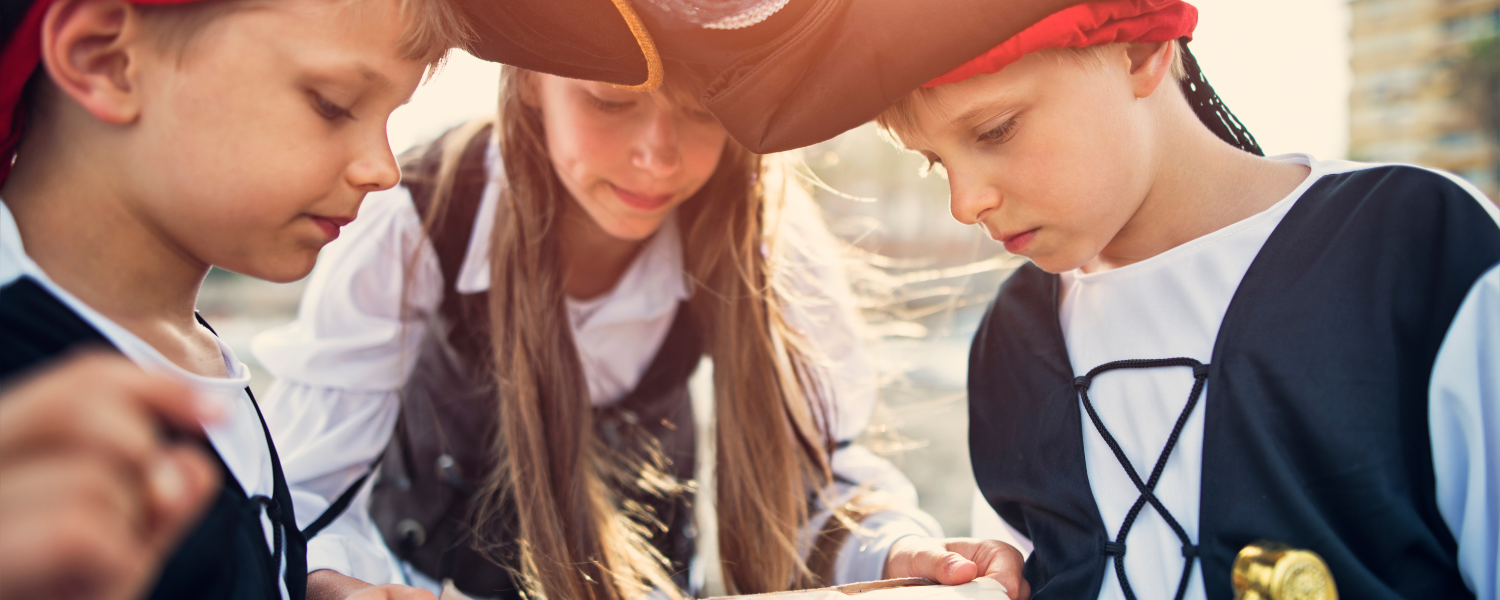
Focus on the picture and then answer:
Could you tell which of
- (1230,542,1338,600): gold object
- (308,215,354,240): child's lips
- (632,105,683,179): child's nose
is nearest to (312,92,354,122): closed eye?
(308,215,354,240): child's lips

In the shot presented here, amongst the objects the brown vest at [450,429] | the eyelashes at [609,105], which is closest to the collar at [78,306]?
the eyelashes at [609,105]

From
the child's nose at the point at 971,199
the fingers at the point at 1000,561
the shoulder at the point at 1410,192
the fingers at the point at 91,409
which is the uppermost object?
the shoulder at the point at 1410,192

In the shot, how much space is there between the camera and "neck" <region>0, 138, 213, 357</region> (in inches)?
28.8

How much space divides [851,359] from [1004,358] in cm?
54

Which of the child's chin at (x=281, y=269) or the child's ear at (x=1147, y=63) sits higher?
the child's ear at (x=1147, y=63)

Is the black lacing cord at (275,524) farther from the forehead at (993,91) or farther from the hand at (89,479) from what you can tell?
the forehead at (993,91)

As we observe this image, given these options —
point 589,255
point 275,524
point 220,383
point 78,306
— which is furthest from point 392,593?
point 589,255

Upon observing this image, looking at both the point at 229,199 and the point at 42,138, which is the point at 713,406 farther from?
the point at 42,138

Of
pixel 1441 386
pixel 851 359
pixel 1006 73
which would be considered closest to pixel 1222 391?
pixel 1441 386

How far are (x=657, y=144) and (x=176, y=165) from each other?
0.71 m

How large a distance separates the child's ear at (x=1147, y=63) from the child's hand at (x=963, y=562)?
638 mm

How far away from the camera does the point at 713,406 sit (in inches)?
63.5

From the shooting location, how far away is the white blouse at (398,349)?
145cm

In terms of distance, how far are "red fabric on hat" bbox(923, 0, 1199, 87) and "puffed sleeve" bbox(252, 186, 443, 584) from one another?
1.11m
